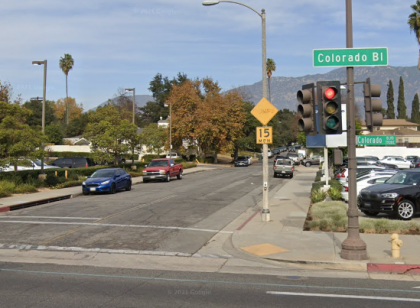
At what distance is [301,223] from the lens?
1519cm

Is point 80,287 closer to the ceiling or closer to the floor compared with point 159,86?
closer to the floor

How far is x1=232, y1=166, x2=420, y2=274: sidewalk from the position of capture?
30.5 feet

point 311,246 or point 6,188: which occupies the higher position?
point 6,188

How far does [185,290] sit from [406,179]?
1136 cm

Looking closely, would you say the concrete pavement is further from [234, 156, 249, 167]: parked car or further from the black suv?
[234, 156, 249, 167]: parked car

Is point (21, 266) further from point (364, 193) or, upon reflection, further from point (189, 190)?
point (189, 190)

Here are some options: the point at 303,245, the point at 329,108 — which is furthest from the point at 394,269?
the point at 329,108

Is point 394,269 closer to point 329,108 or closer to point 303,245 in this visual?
point 303,245

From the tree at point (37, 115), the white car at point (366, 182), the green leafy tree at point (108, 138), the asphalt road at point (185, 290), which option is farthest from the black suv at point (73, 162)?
the tree at point (37, 115)

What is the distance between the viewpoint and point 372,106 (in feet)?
31.3

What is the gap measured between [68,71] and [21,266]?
92.9 metres

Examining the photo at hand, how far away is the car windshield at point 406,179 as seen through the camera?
15.7m

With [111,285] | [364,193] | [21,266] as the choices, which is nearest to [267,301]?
[111,285]

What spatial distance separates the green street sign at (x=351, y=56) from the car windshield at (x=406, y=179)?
7.46m
